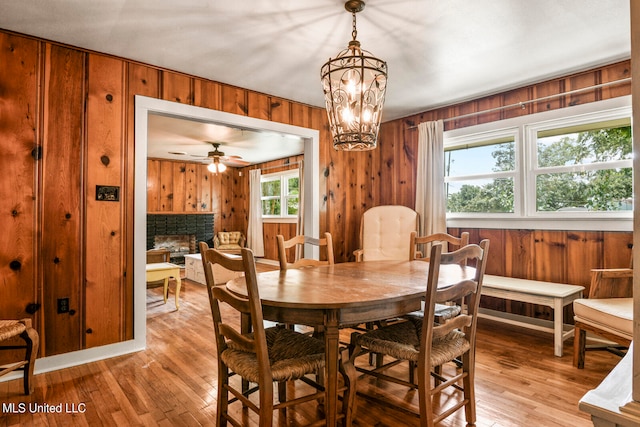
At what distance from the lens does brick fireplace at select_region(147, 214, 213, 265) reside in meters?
7.56

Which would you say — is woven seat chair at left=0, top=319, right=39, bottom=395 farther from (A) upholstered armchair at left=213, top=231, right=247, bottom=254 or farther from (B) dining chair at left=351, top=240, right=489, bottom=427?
(A) upholstered armchair at left=213, top=231, right=247, bottom=254

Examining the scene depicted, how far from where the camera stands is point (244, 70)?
3.10m

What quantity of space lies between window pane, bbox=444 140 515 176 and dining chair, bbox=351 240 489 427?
7.61 ft

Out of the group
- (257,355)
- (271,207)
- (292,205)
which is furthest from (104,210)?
(271,207)

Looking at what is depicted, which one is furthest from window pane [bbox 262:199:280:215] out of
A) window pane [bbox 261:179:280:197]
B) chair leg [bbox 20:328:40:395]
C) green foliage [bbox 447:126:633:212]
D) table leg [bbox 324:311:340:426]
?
table leg [bbox 324:311:340:426]

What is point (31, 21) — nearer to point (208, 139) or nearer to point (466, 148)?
point (208, 139)

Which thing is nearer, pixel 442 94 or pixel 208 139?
pixel 442 94

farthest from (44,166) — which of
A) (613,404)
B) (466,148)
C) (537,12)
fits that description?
(466,148)

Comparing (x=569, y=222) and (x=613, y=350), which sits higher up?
(x=569, y=222)

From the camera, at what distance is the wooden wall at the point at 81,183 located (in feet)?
8.02

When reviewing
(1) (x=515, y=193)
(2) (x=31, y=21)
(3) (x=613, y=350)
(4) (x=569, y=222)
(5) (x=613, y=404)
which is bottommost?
(3) (x=613, y=350)

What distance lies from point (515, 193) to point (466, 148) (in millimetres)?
784

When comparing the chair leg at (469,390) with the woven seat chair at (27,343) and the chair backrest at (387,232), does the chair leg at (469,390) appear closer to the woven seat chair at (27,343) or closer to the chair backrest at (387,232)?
the chair backrest at (387,232)

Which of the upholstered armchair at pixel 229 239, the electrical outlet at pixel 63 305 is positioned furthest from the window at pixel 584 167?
the upholstered armchair at pixel 229 239
